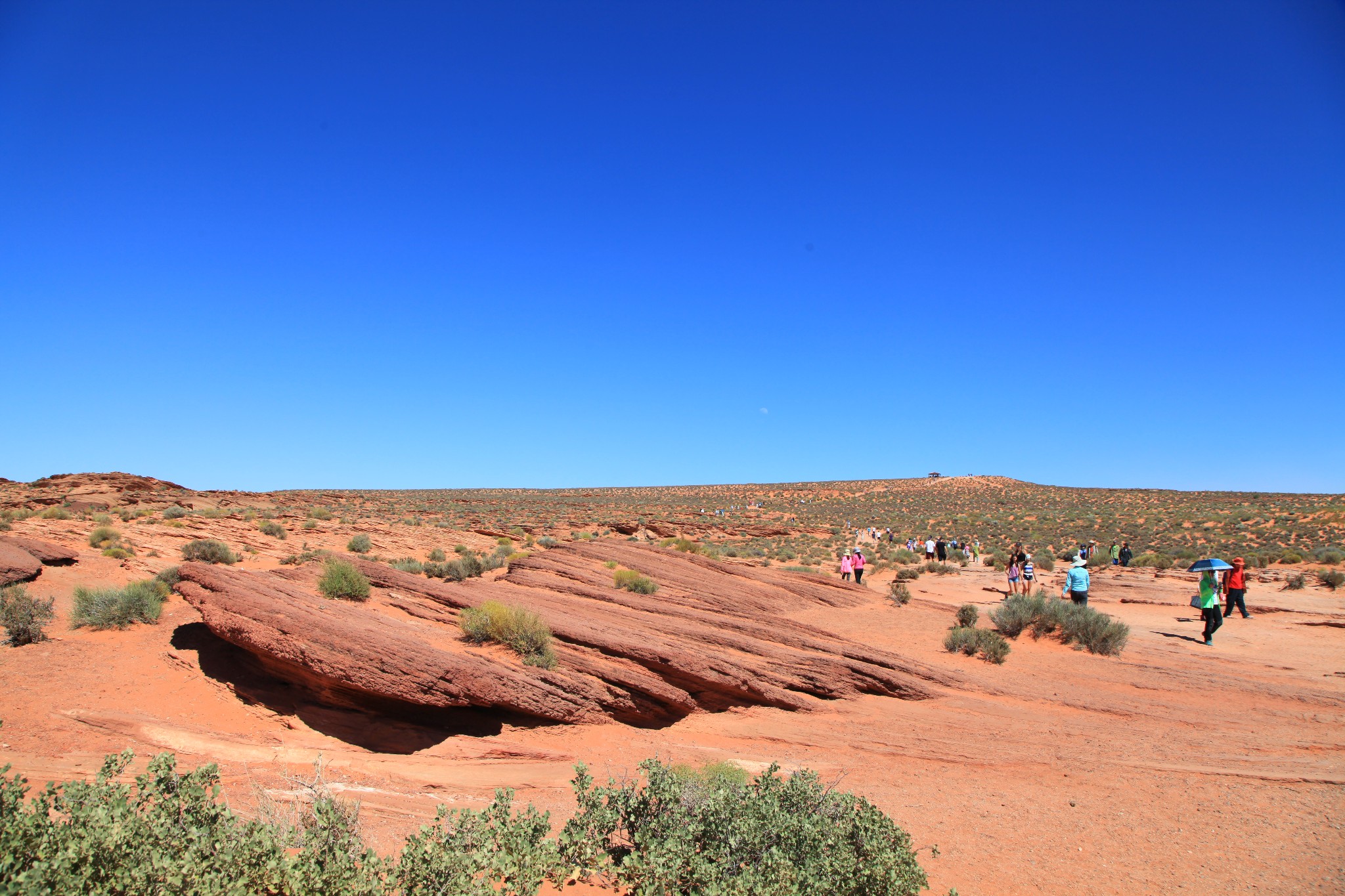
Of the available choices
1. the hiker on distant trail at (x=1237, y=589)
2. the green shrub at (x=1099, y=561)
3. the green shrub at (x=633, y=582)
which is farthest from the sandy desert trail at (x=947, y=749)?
the green shrub at (x=1099, y=561)

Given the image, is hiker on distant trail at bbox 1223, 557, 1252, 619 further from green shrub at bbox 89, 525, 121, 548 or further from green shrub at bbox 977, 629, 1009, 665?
green shrub at bbox 89, 525, 121, 548

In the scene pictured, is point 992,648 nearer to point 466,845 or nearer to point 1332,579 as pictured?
point 466,845

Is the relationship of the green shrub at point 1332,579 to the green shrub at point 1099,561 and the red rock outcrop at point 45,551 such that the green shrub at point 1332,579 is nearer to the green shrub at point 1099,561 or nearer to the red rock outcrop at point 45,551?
the green shrub at point 1099,561

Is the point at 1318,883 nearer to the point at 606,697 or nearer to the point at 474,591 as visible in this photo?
the point at 606,697

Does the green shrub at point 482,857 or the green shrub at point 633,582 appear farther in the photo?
the green shrub at point 633,582

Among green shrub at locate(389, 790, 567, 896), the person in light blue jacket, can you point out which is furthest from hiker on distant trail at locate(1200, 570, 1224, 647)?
green shrub at locate(389, 790, 567, 896)

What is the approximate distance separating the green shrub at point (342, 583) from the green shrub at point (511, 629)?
2216mm

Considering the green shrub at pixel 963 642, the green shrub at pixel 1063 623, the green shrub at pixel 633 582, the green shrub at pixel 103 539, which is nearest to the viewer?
the green shrub at pixel 963 642

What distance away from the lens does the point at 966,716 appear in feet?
33.5

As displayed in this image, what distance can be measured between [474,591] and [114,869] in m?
8.91

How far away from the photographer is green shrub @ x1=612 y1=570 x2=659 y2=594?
15.3m

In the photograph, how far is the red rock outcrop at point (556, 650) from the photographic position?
8.42 m

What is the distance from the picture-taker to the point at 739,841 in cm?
486

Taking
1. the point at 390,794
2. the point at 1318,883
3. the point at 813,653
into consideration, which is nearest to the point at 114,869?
the point at 390,794
